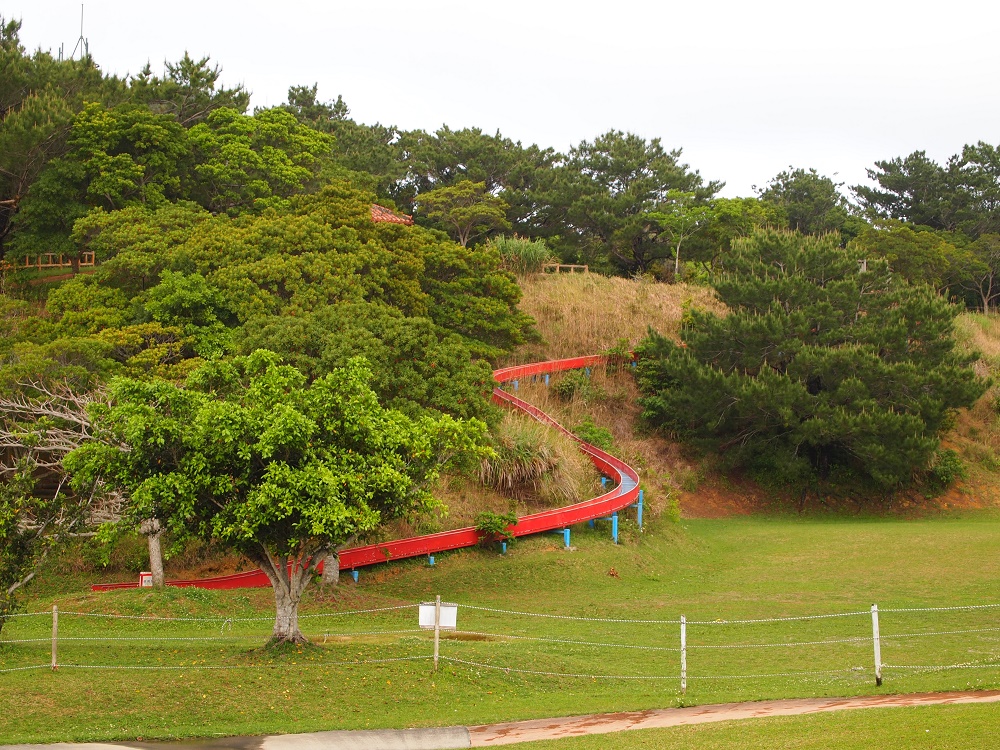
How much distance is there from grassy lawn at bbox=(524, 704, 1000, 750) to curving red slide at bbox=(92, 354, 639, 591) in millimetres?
10039

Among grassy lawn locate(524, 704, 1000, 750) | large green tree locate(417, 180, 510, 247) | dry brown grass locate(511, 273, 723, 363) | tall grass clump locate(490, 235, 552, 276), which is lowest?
grassy lawn locate(524, 704, 1000, 750)

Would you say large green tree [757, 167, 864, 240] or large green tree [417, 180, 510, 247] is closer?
large green tree [417, 180, 510, 247]

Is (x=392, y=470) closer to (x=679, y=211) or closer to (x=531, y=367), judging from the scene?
(x=531, y=367)

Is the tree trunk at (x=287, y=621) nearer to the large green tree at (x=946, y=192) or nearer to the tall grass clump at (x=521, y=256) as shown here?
the tall grass clump at (x=521, y=256)

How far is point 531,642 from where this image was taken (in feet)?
62.4

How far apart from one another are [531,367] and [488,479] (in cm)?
1155

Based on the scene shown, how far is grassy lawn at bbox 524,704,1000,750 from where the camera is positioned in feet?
35.6

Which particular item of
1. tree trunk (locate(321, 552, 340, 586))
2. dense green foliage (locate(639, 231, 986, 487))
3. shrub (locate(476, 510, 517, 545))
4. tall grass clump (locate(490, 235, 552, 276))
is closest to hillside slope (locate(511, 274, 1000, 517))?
dense green foliage (locate(639, 231, 986, 487))

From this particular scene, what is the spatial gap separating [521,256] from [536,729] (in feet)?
133

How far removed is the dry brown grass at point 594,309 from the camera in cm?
4659

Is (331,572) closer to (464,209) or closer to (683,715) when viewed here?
(683,715)

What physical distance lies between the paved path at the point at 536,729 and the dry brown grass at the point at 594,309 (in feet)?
97.7

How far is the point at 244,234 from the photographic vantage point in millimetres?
33625

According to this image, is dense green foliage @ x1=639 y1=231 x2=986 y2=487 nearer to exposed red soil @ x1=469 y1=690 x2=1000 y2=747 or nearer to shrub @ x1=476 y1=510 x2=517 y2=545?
shrub @ x1=476 y1=510 x2=517 y2=545
